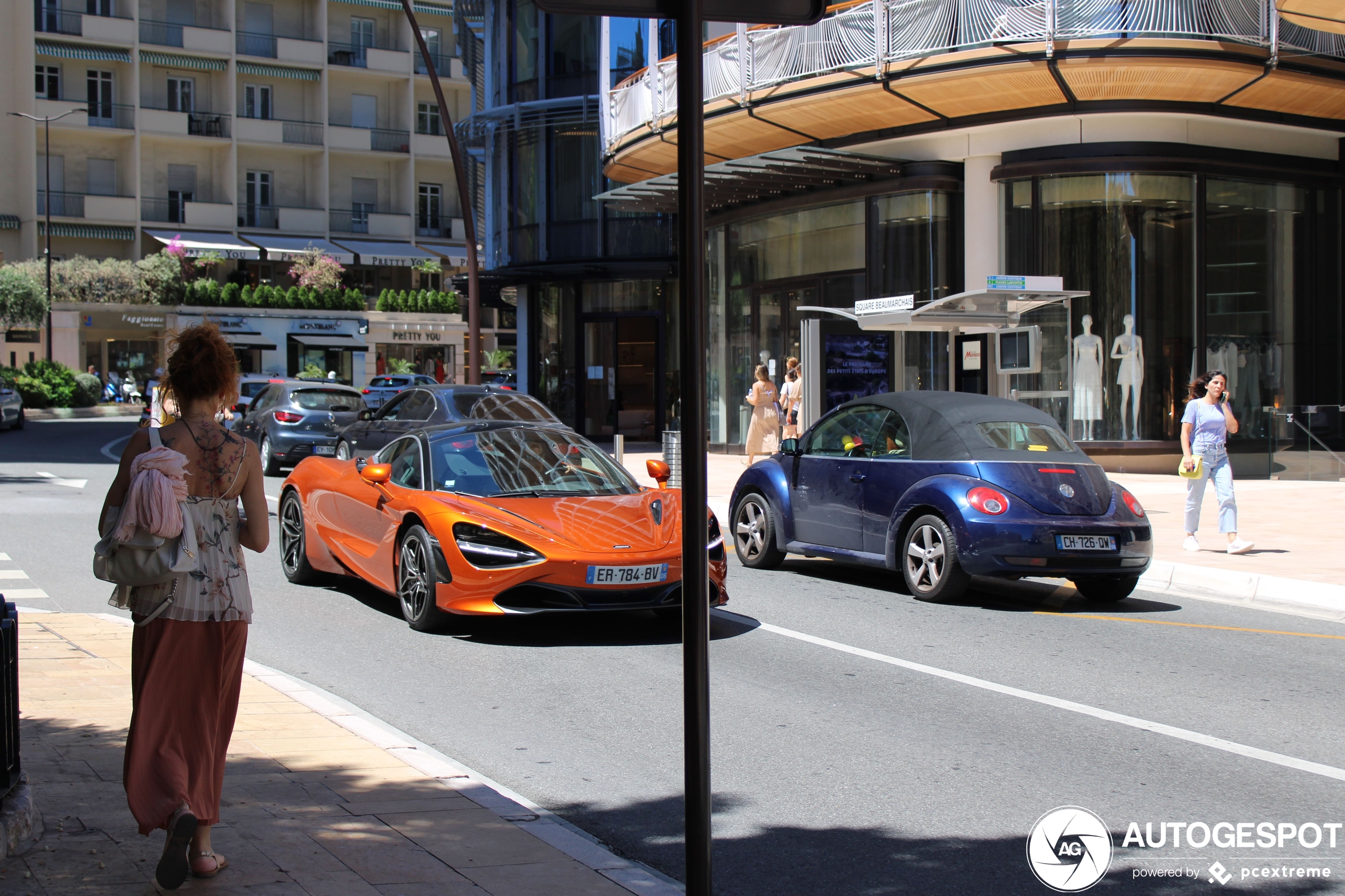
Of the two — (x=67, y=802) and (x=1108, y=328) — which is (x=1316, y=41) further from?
(x=67, y=802)

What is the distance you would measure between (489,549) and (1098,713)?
3694 millimetres

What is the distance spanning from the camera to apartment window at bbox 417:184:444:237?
6384cm

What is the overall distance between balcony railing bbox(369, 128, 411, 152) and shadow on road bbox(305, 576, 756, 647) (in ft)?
183

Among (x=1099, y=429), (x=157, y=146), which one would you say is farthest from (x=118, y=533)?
(x=157, y=146)

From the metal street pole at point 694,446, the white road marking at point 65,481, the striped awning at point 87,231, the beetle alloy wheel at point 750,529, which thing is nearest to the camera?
the metal street pole at point 694,446

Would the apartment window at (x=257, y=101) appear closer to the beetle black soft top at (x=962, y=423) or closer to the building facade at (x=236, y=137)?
the building facade at (x=236, y=137)

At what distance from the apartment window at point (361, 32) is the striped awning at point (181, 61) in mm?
6524

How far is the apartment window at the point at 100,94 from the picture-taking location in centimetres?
5588

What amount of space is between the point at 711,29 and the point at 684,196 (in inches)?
896

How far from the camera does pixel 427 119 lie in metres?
63.7

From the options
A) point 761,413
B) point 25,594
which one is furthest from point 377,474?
point 761,413

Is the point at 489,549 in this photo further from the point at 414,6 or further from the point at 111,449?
the point at 414,6

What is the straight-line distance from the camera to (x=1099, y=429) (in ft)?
65.7

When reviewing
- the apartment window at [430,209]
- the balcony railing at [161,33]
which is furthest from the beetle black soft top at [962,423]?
the apartment window at [430,209]
